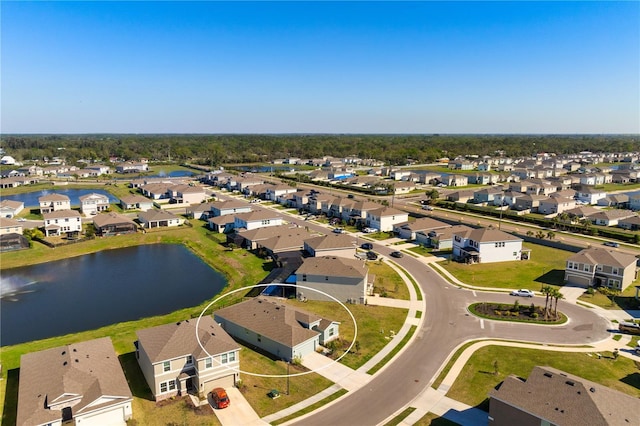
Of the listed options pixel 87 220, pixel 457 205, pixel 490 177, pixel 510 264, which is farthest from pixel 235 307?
pixel 490 177

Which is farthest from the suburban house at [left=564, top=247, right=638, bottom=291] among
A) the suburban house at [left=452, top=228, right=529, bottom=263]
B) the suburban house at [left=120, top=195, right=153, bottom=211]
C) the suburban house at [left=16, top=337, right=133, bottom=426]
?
the suburban house at [left=120, top=195, right=153, bottom=211]

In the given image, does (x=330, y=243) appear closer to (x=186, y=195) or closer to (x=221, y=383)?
(x=221, y=383)

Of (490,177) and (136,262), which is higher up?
(490,177)

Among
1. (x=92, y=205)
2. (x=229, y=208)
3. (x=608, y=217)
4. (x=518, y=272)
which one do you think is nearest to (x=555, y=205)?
(x=608, y=217)

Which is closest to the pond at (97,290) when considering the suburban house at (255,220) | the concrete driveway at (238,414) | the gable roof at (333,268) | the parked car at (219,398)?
the suburban house at (255,220)

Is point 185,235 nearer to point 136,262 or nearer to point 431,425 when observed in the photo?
point 136,262
